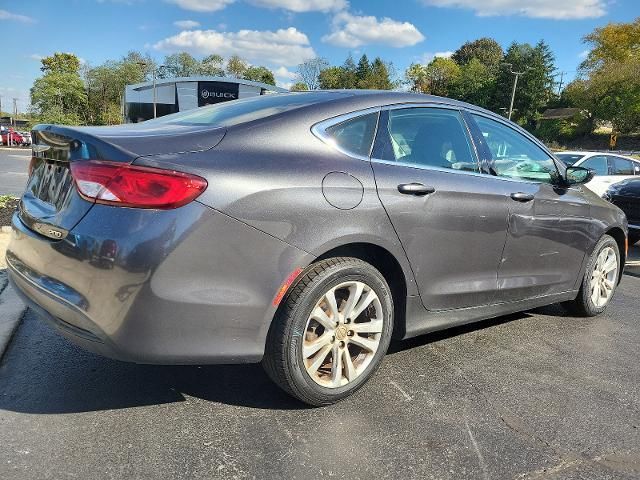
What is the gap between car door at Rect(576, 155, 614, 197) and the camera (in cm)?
1027

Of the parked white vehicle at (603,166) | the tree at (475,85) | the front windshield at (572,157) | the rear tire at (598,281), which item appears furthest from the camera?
the tree at (475,85)

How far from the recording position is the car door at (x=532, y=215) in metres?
3.62

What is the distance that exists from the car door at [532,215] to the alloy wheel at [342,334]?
1.17 m

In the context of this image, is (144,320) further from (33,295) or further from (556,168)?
(556,168)

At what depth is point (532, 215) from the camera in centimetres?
375

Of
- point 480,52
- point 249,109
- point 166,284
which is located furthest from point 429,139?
point 480,52

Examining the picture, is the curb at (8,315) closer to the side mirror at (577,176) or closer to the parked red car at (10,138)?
the side mirror at (577,176)

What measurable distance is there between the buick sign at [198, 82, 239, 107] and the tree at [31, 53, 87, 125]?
2240cm

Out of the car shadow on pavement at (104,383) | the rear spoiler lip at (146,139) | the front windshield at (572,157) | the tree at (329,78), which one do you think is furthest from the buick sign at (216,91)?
the tree at (329,78)

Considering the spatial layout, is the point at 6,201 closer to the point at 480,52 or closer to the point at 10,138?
the point at 10,138

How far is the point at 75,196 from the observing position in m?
2.40

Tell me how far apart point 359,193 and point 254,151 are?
A: 584 millimetres

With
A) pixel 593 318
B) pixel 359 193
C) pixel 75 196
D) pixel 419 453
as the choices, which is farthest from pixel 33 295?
pixel 593 318

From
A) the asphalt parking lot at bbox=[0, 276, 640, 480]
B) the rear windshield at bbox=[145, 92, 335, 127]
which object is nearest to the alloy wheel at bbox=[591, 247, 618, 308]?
the asphalt parking lot at bbox=[0, 276, 640, 480]
